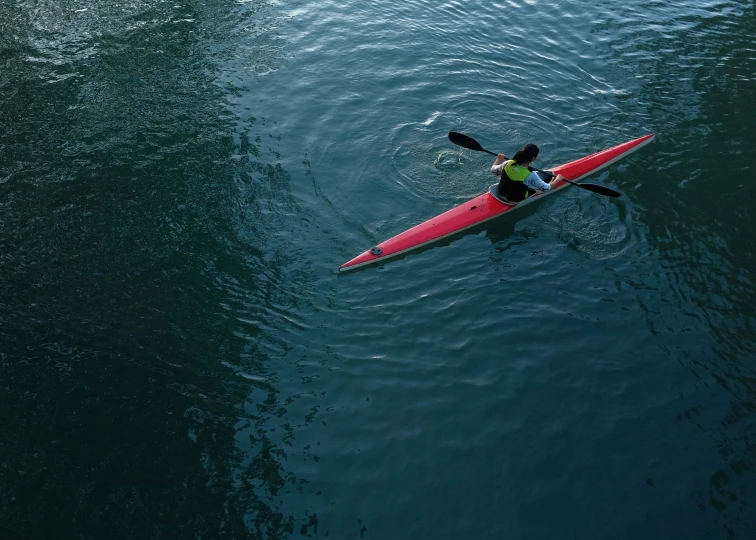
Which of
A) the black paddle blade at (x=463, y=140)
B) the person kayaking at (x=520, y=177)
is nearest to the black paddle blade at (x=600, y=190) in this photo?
the person kayaking at (x=520, y=177)

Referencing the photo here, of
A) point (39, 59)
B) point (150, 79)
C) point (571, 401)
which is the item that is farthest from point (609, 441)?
point (39, 59)

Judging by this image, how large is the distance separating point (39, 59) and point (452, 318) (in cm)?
1194

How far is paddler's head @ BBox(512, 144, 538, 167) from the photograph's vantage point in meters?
11.0

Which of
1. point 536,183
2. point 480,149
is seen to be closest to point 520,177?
point 536,183

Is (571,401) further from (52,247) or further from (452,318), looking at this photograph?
(52,247)

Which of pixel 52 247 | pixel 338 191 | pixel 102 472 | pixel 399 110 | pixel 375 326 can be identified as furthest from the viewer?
pixel 399 110

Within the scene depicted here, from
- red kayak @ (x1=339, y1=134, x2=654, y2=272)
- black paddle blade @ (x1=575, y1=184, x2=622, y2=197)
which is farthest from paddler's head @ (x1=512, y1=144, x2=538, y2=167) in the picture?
black paddle blade @ (x1=575, y1=184, x2=622, y2=197)

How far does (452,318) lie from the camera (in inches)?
387

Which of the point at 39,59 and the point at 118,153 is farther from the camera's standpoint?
the point at 39,59

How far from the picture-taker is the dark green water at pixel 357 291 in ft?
25.4

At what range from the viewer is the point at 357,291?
33.4ft

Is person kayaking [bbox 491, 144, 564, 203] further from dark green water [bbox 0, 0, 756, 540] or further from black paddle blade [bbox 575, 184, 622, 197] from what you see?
dark green water [bbox 0, 0, 756, 540]

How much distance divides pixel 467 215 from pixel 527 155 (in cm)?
147

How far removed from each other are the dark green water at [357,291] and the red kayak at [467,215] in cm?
25
